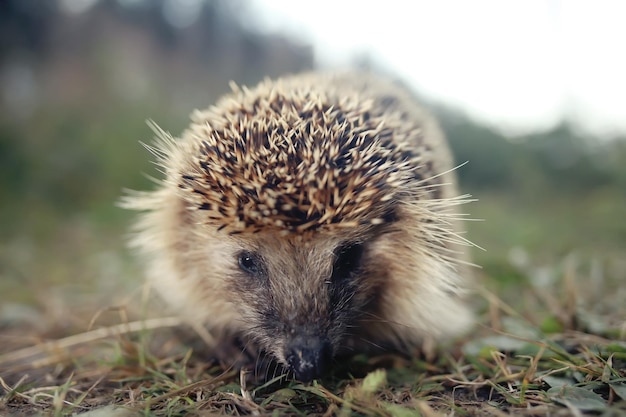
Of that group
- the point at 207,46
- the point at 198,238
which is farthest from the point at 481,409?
the point at 207,46

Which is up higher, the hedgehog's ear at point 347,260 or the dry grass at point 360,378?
the hedgehog's ear at point 347,260

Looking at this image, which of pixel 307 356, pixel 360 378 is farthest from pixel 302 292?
pixel 360 378

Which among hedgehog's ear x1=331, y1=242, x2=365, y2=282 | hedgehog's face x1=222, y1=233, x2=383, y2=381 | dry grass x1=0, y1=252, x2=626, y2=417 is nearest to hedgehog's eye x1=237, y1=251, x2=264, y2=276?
hedgehog's face x1=222, y1=233, x2=383, y2=381

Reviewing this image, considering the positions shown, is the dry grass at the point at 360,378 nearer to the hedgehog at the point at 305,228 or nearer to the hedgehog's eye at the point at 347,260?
the hedgehog at the point at 305,228

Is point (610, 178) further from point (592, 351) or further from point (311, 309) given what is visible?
point (311, 309)

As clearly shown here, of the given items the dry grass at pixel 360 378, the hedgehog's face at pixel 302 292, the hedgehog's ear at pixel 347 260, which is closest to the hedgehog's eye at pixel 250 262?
the hedgehog's face at pixel 302 292

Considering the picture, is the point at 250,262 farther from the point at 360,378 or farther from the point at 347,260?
the point at 360,378

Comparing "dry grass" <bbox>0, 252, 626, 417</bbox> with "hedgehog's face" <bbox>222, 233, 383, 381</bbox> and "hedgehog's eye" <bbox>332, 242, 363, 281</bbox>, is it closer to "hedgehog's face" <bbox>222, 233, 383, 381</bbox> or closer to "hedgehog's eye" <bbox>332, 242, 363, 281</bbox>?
"hedgehog's face" <bbox>222, 233, 383, 381</bbox>
